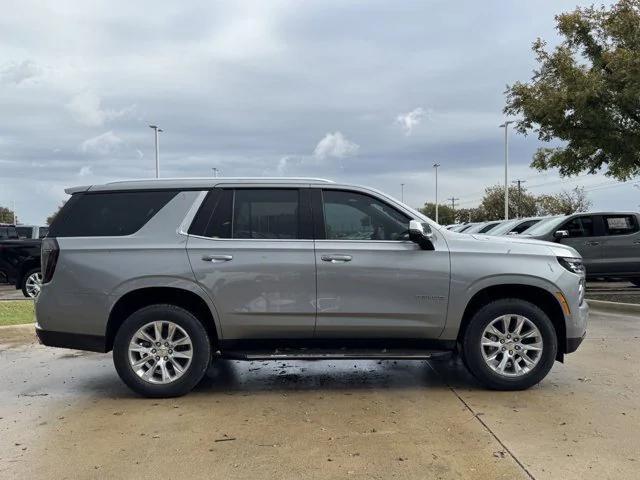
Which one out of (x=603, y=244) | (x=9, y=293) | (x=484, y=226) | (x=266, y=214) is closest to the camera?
(x=266, y=214)

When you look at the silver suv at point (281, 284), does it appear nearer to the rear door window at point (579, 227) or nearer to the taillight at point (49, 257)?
the taillight at point (49, 257)

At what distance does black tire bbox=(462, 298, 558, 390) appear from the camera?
16.7 feet

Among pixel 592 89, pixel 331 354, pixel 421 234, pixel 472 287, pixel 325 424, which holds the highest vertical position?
pixel 592 89

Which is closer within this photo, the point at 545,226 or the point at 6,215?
the point at 545,226

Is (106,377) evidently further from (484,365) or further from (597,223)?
(597,223)

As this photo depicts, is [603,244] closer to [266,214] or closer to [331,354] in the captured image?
[331,354]

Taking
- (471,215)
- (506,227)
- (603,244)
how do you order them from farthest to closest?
(471,215)
(506,227)
(603,244)

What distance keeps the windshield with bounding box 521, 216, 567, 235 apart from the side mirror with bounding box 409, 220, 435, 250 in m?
7.92

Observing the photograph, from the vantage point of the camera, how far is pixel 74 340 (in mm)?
5012

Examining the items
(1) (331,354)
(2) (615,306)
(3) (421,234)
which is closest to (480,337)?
(3) (421,234)

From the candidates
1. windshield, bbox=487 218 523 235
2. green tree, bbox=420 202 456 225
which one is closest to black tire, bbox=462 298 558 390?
windshield, bbox=487 218 523 235

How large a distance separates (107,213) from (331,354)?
95.3 inches

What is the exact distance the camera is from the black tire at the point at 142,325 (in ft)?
16.3

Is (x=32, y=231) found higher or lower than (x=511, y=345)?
higher
